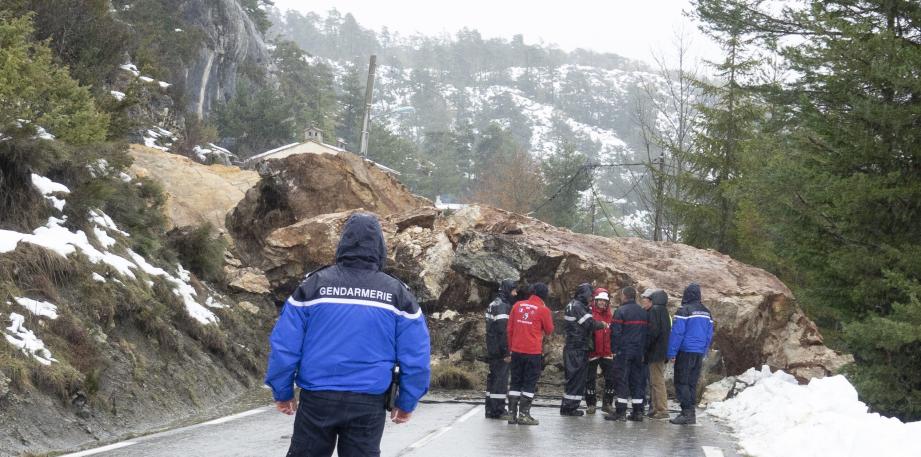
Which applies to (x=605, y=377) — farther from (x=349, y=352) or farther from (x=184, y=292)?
(x=349, y=352)

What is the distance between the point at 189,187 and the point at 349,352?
2623 centimetres

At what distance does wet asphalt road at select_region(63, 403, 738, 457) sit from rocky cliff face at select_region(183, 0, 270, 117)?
139 ft

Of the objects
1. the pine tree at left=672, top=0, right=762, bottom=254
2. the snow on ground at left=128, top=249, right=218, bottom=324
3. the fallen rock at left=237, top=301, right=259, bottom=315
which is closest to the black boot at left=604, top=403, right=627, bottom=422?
the snow on ground at left=128, top=249, right=218, bottom=324

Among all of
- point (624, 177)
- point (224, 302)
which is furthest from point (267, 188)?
point (624, 177)

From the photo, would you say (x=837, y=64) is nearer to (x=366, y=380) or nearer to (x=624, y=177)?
(x=366, y=380)

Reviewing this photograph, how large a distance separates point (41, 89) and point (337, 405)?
11782mm

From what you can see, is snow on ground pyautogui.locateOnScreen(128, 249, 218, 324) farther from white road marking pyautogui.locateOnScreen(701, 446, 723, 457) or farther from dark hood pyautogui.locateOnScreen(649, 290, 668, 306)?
white road marking pyautogui.locateOnScreen(701, 446, 723, 457)

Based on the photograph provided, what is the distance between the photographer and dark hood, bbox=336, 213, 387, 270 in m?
5.50

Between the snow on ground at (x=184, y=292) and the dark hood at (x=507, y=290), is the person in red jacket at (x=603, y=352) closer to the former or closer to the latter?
the dark hood at (x=507, y=290)

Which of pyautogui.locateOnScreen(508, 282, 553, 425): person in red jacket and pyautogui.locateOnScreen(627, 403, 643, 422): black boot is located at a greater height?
pyautogui.locateOnScreen(508, 282, 553, 425): person in red jacket

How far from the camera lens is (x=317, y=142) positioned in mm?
57812

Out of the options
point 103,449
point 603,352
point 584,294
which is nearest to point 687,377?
point 603,352

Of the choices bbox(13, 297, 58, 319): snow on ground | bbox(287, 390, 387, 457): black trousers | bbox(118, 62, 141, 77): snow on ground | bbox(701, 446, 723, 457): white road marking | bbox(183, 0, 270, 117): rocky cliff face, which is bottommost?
bbox(701, 446, 723, 457): white road marking

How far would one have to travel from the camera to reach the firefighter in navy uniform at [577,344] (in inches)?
572
